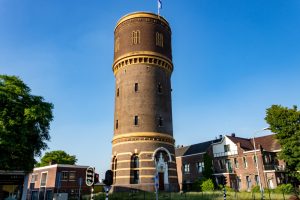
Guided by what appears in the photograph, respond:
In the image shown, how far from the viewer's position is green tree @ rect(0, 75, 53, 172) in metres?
24.0

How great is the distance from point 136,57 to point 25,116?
1669 cm

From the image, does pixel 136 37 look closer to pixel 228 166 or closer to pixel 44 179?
pixel 228 166

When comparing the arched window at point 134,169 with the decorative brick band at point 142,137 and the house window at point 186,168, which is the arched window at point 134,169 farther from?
the house window at point 186,168

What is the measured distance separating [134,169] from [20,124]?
47.5ft

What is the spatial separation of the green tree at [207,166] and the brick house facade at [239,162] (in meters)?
1.03

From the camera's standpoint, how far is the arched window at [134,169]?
32534 millimetres

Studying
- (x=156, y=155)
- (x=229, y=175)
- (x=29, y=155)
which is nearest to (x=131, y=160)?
(x=156, y=155)

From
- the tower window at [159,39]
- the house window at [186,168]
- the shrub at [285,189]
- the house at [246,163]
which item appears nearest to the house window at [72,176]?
the house window at [186,168]

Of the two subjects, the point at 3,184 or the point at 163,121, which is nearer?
the point at 3,184

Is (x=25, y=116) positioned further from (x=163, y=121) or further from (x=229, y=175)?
(x=229, y=175)

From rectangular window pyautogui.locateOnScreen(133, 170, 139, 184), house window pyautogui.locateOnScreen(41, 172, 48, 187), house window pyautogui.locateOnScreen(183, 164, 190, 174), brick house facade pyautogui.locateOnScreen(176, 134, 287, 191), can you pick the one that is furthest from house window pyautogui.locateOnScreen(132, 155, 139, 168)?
house window pyautogui.locateOnScreen(41, 172, 48, 187)

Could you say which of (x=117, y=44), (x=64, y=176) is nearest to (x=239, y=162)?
(x=117, y=44)

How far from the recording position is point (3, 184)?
82.5ft

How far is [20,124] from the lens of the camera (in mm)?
24797
